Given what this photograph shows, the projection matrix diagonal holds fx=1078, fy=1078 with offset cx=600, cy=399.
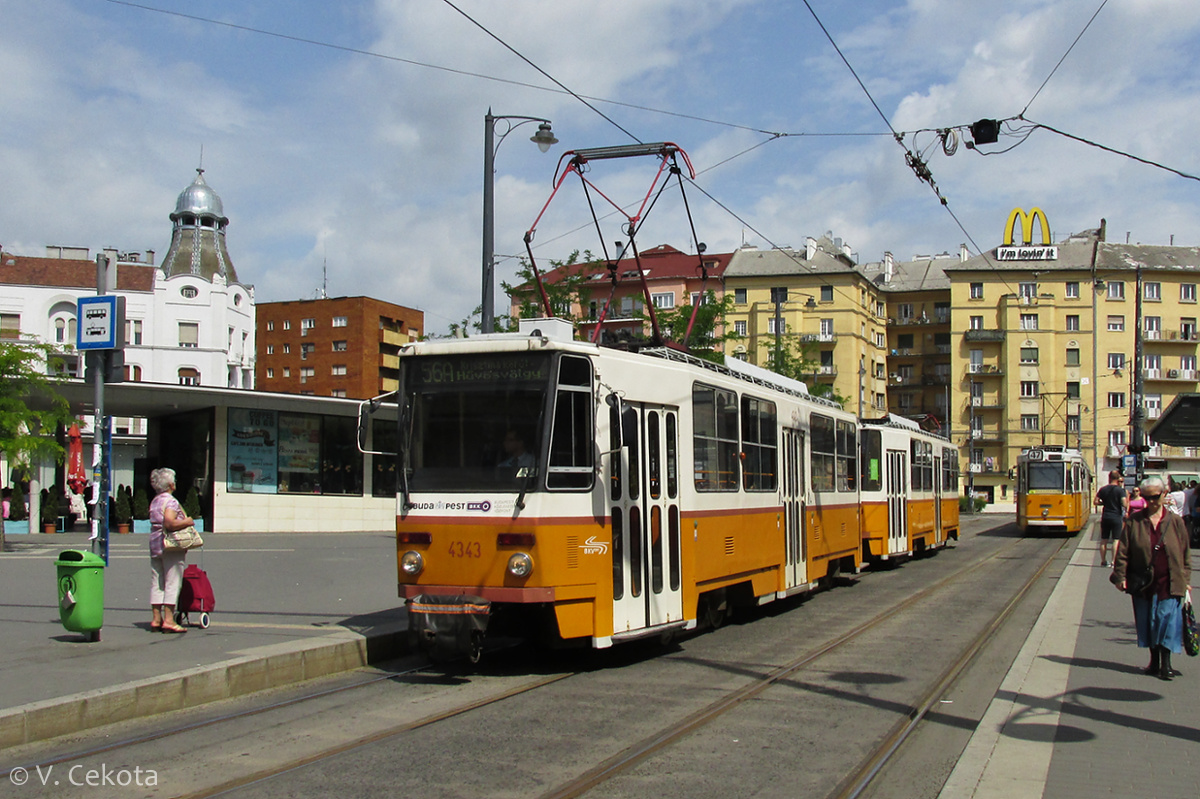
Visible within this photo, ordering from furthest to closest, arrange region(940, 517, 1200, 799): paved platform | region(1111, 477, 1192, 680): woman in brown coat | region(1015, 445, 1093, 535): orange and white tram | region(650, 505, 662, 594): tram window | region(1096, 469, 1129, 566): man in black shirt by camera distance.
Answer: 1. region(1015, 445, 1093, 535): orange and white tram
2. region(1096, 469, 1129, 566): man in black shirt
3. region(650, 505, 662, 594): tram window
4. region(1111, 477, 1192, 680): woman in brown coat
5. region(940, 517, 1200, 799): paved platform

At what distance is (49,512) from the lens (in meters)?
30.1

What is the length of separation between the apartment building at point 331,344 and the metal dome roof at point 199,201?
45.9ft

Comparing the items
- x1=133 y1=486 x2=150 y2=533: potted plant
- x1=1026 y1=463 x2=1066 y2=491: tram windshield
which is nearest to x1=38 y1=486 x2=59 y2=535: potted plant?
x1=133 y1=486 x2=150 y2=533: potted plant

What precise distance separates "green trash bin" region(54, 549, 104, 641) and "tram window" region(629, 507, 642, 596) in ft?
15.5

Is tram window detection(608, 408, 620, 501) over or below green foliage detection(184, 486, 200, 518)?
over

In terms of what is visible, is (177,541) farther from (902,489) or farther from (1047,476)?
(1047,476)

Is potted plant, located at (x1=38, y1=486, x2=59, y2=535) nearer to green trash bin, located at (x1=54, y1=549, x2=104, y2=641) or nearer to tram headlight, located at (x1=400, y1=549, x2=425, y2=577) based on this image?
green trash bin, located at (x1=54, y1=549, x2=104, y2=641)

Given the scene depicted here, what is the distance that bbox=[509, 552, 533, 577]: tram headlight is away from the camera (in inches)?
353

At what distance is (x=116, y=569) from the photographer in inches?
696

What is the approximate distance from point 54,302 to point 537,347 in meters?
70.3

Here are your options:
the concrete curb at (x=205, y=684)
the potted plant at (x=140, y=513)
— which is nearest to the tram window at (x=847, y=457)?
the concrete curb at (x=205, y=684)

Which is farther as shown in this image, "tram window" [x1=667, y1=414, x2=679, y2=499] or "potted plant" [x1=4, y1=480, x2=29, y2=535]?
"potted plant" [x1=4, y1=480, x2=29, y2=535]

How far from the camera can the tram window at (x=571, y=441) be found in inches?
363

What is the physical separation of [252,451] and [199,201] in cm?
5779
